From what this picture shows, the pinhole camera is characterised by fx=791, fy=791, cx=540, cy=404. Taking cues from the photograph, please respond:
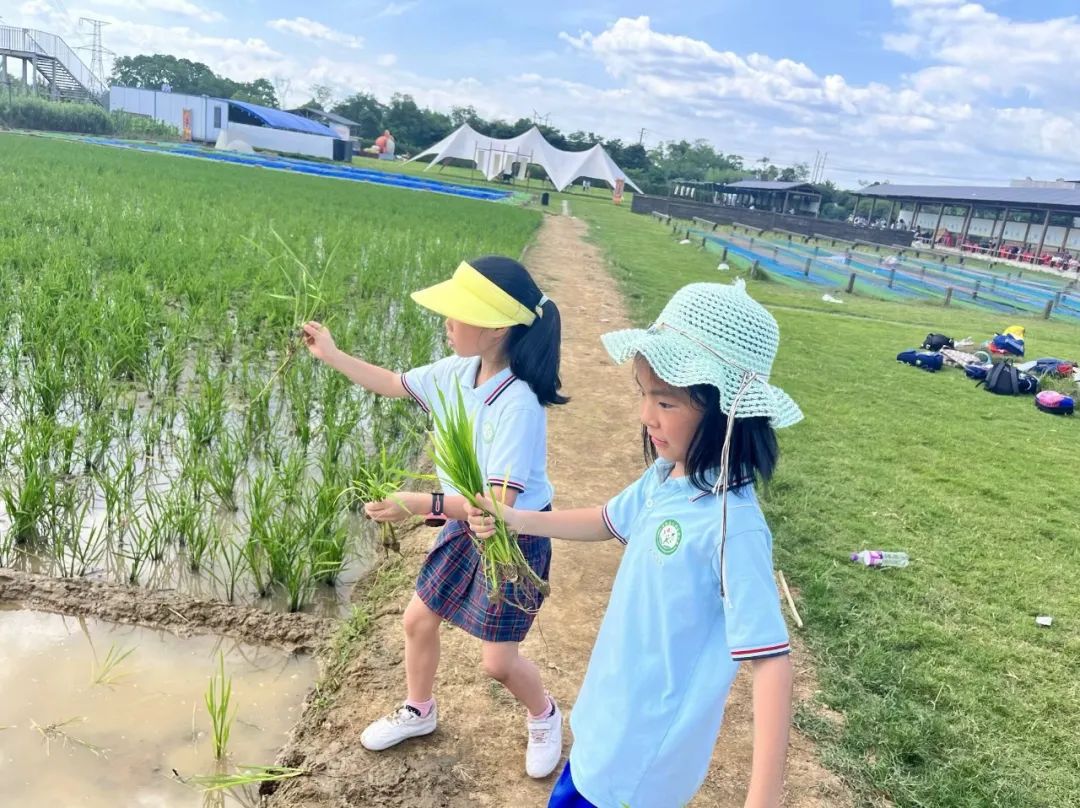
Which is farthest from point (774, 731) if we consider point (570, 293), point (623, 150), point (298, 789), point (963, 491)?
point (623, 150)

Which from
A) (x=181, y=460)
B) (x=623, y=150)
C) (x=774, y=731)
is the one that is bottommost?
(x=181, y=460)

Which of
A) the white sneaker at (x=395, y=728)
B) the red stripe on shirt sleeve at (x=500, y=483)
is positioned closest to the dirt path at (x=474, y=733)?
the white sneaker at (x=395, y=728)

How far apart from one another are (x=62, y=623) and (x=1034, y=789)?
9.34 feet

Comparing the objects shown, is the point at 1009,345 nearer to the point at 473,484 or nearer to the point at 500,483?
the point at 500,483

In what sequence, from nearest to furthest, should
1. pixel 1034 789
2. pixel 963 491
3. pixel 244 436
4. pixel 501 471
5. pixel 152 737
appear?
pixel 501 471
pixel 152 737
pixel 1034 789
pixel 244 436
pixel 963 491

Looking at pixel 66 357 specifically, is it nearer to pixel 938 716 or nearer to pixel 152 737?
pixel 152 737

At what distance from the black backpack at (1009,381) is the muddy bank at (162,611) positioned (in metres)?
6.87

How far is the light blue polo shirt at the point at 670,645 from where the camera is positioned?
3.78 feet

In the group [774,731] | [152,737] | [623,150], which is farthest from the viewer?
[623,150]

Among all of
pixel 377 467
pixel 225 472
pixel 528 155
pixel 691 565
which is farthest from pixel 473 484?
pixel 528 155

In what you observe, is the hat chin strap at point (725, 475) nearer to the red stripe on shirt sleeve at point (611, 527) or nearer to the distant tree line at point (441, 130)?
the red stripe on shirt sleeve at point (611, 527)

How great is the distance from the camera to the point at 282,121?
45406mm

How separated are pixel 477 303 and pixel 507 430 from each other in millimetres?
280

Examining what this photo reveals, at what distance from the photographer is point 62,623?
2.40 meters
